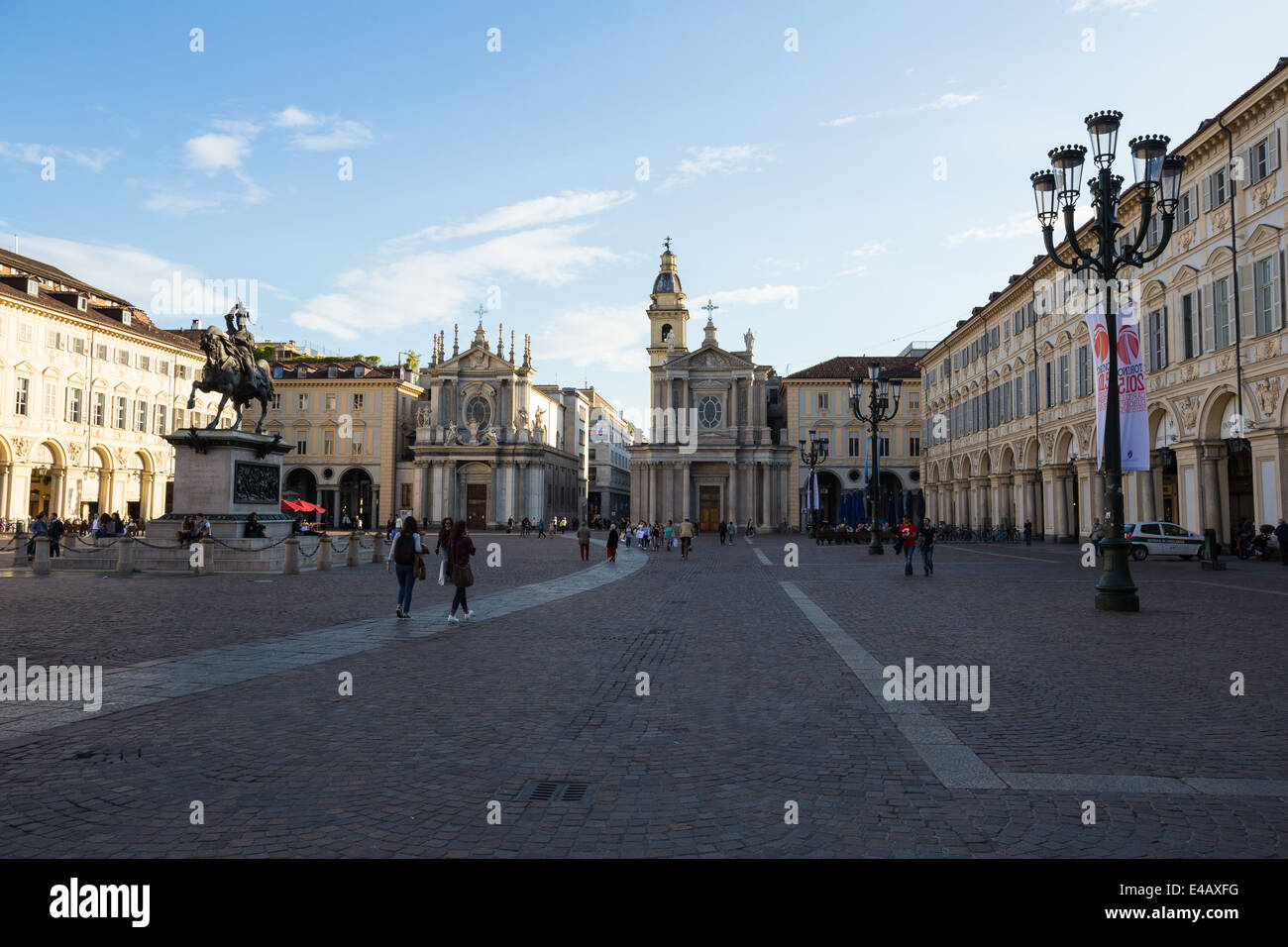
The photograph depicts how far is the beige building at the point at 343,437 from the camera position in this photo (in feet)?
264

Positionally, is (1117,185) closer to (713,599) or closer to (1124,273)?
(713,599)

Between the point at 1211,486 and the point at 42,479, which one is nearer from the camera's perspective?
the point at 1211,486

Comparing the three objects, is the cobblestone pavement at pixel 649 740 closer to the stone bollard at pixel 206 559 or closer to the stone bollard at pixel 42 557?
the stone bollard at pixel 206 559

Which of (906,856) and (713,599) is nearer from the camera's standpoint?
(906,856)

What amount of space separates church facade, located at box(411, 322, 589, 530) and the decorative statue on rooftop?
5575 cm

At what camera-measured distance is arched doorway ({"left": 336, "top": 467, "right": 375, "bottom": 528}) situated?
82.4 metres

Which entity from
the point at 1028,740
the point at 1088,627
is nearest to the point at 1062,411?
the point at 1088,627

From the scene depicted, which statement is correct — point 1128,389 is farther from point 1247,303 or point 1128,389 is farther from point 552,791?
point 552,791

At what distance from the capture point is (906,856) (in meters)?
Result: 4.12

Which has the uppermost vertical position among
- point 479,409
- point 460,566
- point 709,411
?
point 479,409

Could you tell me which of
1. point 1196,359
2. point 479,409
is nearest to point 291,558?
point 1196,359

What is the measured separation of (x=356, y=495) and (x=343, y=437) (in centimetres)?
580

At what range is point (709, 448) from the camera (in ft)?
261
